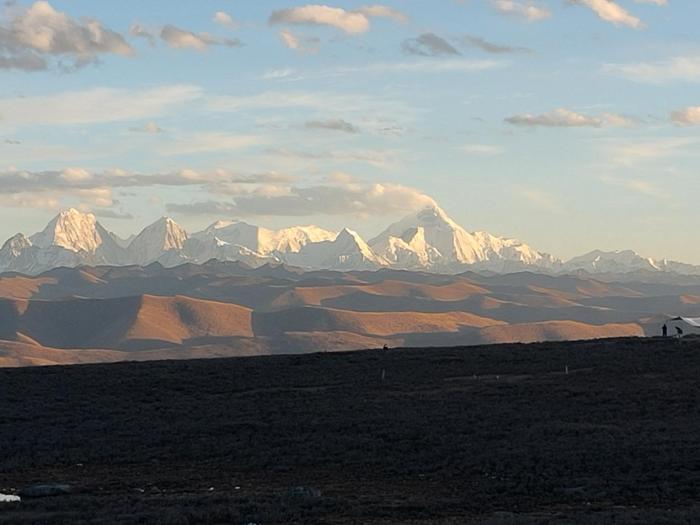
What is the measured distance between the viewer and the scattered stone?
3833cm

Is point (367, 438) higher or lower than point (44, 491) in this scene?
higher

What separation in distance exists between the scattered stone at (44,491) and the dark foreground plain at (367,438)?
728 millimetres

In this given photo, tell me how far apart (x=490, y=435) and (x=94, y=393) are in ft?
90.5

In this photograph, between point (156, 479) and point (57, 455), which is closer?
point (156, 479)

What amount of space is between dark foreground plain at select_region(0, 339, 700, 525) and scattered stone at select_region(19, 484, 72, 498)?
2.39 ft

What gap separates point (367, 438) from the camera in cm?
5125

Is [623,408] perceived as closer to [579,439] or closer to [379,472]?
[579,439]

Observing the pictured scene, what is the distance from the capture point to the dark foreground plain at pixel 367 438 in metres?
34.4

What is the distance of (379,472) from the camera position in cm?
4394

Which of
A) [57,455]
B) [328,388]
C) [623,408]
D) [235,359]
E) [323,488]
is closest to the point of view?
[323,488]

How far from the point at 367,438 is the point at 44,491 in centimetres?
1619

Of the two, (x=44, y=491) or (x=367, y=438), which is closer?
(x=44, y=491)

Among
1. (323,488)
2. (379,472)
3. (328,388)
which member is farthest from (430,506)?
(328,388)

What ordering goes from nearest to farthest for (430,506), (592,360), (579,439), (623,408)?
1. (430,506)
2. (579,439)
3. (623,408)
4. (592,360)
